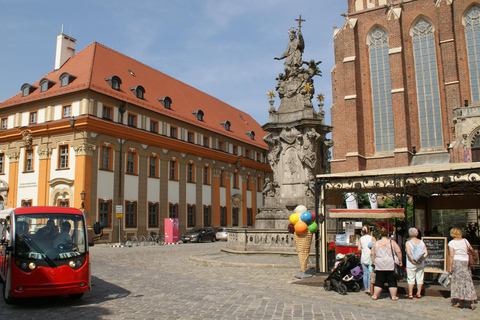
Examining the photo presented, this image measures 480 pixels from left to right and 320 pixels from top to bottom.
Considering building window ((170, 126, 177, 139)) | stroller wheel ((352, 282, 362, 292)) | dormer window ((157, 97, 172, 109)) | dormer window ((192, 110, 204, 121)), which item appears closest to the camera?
stroller wheel ((352, 282, 362, 292))

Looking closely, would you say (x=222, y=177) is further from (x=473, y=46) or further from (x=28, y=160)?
(x=473, y=46)

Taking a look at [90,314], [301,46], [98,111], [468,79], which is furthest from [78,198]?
[468,79]

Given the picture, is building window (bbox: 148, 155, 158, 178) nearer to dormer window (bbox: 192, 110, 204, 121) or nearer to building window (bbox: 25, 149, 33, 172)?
dormer window (bbox: 192, 110, 204, 121)

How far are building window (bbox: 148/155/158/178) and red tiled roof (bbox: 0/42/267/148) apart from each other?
3934 millimetres

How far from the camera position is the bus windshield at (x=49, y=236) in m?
8.24

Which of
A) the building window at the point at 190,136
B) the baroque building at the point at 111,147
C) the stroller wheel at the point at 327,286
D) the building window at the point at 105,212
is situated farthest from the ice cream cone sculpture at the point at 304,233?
the building window at the point at 190,136

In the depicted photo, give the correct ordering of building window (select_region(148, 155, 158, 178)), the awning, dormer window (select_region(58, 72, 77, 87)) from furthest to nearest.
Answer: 1. building window (select_region(148, 155, 158, 178))
2. dormer window (select_region(58, 72, 77, 87))
3. the awning

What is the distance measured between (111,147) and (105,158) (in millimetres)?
963

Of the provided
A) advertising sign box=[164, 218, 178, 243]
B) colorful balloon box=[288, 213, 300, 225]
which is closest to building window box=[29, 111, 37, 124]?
advertising sign box=[164, 218, 178, 243]

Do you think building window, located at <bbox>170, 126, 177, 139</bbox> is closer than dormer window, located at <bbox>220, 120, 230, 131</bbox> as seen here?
Yes

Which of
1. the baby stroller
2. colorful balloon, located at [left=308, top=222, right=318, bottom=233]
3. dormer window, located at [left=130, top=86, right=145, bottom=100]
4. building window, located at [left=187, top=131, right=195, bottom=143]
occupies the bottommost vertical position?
the baby stroller

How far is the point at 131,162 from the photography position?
33.6 m

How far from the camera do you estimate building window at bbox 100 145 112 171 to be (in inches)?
1224

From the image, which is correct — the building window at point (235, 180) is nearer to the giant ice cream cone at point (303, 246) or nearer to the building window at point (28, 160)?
the building window at point (28, 160)
